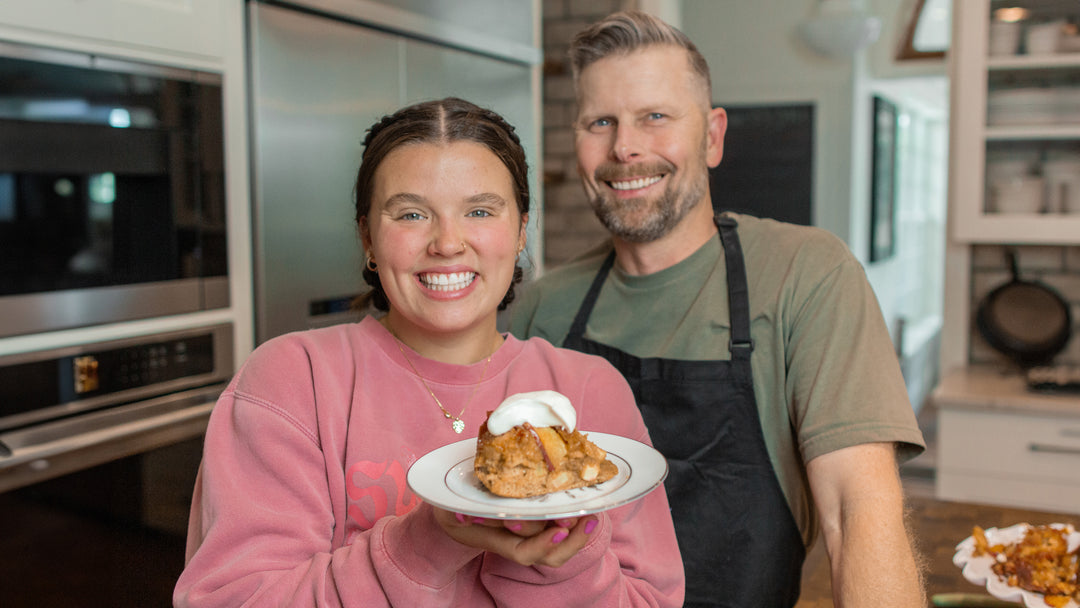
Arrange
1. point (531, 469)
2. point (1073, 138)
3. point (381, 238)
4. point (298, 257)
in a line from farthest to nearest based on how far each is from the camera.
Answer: point (1073, 138)
point (298, 257)
point (381, 238)
point (531, 469)

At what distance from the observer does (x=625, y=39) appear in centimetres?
167

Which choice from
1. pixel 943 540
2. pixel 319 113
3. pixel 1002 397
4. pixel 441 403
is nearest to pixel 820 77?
pixel 1002 397

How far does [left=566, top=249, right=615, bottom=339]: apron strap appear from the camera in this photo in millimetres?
1748

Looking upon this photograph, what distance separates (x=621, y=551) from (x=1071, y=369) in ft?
9.67

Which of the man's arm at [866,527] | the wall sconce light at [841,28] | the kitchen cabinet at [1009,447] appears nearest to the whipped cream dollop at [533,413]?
the man's arm at [866,527]

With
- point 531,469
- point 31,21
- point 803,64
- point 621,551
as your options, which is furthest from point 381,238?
point 803,64

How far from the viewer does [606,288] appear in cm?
180

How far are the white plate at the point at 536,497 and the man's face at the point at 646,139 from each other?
737 millimetres

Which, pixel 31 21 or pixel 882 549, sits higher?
pixel 31 21

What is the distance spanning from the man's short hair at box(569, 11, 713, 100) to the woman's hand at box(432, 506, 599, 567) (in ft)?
3.33

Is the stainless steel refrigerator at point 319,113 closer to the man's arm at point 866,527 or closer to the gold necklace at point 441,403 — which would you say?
the gold necklace at point 441,403

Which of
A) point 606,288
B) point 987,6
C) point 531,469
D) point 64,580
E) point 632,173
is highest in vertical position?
point 987,6

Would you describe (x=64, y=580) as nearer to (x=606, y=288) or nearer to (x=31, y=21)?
(x=31, y=21)

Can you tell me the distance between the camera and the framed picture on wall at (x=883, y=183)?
237 inches
